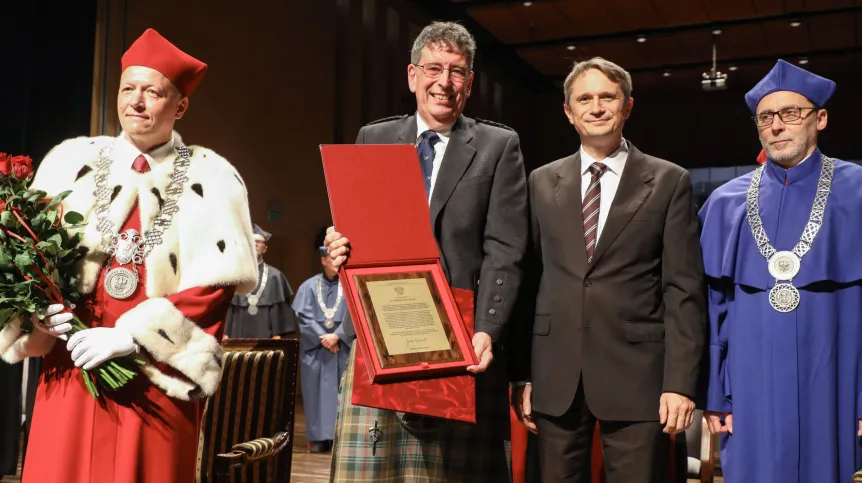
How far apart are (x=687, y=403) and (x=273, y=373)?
4.59 feet

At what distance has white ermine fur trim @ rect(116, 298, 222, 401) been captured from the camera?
227 cm

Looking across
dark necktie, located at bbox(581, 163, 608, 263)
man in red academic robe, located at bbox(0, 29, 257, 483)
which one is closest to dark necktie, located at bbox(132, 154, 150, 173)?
man in red academic robe, located at bbox(0, 29, 257, 483)

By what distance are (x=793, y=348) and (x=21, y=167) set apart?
222 cm

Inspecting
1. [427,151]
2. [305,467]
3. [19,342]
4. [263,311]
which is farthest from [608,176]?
[263,311]

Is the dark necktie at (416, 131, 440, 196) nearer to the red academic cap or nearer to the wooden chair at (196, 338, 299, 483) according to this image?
the red academic cap

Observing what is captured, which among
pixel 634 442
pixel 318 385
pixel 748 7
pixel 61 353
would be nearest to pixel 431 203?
pixel 634 442

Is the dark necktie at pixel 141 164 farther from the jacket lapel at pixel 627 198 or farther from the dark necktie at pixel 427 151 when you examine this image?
the jacket lapel at pixel 627 198

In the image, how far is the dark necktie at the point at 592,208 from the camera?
2475 millimetres

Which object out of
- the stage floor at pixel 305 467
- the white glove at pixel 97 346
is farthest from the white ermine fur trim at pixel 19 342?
the stage floor at pixel 305 467

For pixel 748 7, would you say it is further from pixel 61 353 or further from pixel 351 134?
pixel 61 353

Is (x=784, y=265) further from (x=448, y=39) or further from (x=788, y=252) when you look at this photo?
(x=448, y=39)

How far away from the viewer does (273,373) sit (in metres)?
3.00

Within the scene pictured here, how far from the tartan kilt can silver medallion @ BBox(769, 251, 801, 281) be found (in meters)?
0.92

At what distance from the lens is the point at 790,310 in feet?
8.39
